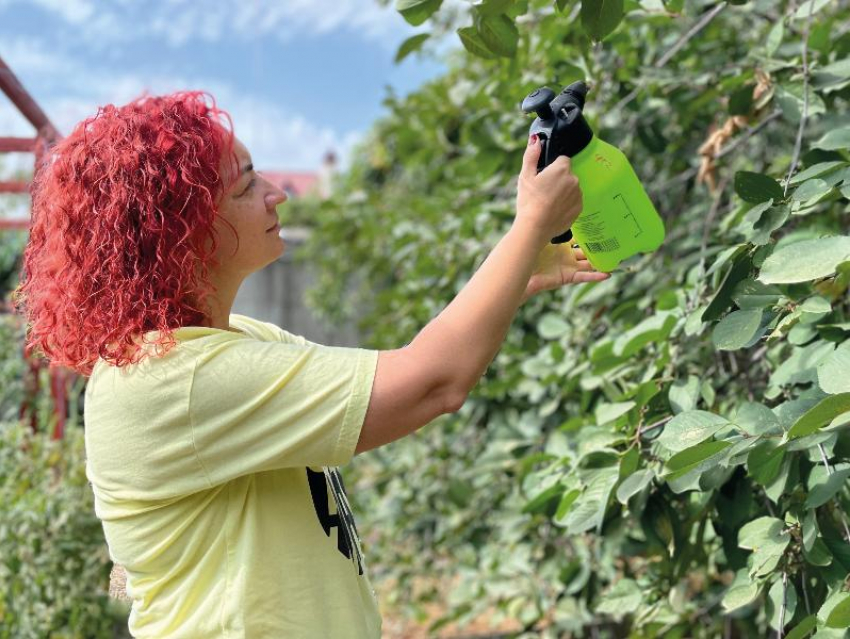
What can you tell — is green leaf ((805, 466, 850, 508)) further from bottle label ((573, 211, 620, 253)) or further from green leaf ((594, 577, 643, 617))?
green leaf ((594, 577, 643, 617))

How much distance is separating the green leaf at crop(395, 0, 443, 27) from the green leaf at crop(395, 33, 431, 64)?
38 cm

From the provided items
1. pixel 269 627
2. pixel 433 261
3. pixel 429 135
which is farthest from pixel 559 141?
pixel 429 135

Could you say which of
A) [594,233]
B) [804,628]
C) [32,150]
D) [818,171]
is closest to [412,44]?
[594,233]

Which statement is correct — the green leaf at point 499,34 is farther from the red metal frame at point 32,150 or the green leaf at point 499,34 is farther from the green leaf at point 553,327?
the red metal frame at point 32,150

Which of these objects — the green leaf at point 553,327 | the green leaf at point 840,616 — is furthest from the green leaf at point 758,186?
the green leaf at point 553,327

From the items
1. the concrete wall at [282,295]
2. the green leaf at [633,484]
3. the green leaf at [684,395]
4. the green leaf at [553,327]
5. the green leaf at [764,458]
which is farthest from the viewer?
the concrete wall at [282,295]

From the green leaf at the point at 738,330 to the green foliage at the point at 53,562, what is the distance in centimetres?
186

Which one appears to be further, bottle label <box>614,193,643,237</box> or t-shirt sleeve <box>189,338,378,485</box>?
bottle label <box>614,193,643,237</box>

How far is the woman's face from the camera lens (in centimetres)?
122

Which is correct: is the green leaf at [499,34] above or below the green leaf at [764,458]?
above

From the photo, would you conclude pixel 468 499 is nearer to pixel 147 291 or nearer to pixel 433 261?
pixel 433 261

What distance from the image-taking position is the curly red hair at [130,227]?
3.72 ft

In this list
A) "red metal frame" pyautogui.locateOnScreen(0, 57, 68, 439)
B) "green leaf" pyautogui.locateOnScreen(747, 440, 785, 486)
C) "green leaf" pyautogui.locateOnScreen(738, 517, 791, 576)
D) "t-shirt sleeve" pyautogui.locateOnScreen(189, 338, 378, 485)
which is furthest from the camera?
"red metal frame" pyautogui.locateOnScreen(0, 57, 68, 439)

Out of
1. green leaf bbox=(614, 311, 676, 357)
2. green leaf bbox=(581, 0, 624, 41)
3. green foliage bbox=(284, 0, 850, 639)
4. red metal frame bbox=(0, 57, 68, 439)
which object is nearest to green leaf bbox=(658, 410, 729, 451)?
green foliage bbox=(284, 0, 850, 639)
